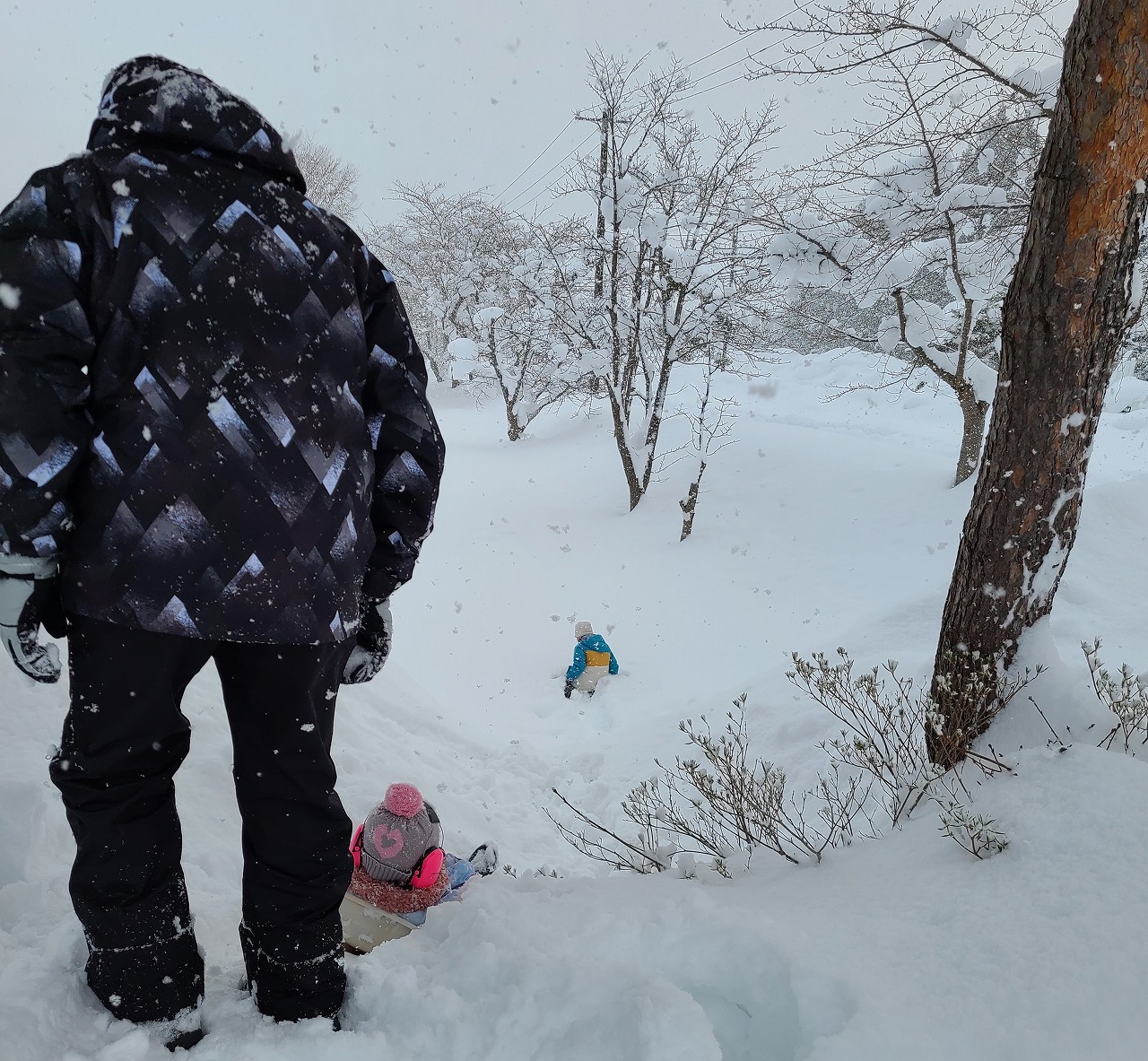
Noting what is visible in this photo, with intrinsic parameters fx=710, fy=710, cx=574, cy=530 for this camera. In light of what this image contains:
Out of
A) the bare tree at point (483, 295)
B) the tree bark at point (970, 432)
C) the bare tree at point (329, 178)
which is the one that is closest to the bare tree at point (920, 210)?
the tree bark at point (970, 432)

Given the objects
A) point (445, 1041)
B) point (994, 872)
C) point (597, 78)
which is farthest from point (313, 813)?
point (597, 78)

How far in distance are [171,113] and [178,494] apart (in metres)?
0.69

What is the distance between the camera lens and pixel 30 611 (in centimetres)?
127

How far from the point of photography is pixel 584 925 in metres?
1.78

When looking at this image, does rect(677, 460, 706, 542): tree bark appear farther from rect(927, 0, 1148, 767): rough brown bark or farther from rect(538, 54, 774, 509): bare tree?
rect(927, 0, 1148, 767): rough brown bark

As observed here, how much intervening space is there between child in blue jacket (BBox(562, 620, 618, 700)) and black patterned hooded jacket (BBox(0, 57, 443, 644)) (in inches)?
207

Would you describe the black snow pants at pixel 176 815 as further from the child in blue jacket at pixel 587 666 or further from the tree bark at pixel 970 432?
the tree bark at pixel 970 432

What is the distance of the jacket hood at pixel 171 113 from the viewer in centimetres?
129

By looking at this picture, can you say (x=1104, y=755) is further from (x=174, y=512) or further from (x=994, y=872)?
(x=174, y=512)

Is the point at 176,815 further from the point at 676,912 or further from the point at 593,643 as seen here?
the point at 593,643

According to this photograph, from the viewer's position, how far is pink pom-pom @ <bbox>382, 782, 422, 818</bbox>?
2619mm

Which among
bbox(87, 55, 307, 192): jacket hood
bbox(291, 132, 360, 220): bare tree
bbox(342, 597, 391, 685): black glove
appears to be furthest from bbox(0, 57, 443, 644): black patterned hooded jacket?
bbox(291, 132, 360, 220): bare tree

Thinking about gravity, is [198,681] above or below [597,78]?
below

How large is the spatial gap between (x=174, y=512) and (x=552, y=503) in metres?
11.5
